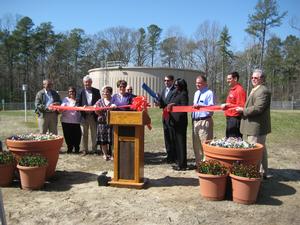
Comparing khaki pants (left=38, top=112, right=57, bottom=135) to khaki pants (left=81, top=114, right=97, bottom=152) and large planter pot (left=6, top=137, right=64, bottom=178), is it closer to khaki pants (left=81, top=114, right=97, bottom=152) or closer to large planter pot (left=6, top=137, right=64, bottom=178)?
khaki pants (left=81, top=114, right=97, bottom=152)

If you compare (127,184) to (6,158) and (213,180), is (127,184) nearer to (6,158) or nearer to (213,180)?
(213,180)

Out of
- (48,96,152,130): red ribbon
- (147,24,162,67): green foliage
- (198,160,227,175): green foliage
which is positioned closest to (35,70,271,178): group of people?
(48,96,152,130): red ribbon

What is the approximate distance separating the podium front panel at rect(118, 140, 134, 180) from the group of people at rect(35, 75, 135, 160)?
2165mm

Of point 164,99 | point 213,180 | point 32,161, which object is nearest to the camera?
point 213,180

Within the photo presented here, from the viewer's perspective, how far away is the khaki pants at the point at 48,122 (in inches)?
347

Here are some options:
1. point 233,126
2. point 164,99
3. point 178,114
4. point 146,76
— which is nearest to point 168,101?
point 164,99

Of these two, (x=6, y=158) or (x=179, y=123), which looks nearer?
(x=6, y=158)

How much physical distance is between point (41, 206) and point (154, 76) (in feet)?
119

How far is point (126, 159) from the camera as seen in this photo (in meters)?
6.04

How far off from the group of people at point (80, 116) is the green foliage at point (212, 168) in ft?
10.6

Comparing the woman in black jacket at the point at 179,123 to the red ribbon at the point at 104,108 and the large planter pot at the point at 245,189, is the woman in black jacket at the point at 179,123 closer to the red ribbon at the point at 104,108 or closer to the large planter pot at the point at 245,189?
the red ribbon at the point at 104,108

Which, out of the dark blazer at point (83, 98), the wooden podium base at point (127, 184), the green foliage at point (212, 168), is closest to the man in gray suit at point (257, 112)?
the green foliage at point (212, 168)

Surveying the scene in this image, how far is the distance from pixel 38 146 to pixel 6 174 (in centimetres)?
66

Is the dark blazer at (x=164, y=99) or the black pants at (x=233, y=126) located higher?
the dark blazer at (x=164, y=99)
